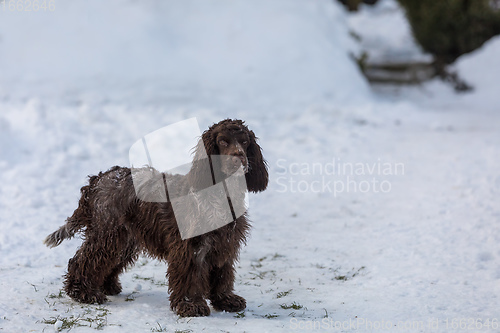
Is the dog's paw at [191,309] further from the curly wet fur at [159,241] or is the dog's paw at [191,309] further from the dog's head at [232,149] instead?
the dog's head at [232,149]

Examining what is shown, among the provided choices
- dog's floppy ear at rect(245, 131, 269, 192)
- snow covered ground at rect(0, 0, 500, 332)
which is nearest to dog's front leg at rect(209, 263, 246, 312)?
snow covered ground at rect(0, 0, 500, 332)

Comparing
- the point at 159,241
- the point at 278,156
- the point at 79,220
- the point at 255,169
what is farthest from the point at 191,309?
the point at 278,156

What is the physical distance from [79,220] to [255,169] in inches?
61.1

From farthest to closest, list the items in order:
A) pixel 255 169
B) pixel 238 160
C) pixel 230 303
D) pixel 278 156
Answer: pixel 278 156 < pixel 230 303 < pixel 255 169 < pixel 238 160

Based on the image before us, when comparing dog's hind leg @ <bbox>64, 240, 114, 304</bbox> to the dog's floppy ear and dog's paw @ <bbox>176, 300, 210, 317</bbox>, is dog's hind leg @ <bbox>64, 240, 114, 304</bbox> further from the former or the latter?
the dog's floppy ear

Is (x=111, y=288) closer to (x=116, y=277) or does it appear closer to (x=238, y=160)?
(x=116, y=277)

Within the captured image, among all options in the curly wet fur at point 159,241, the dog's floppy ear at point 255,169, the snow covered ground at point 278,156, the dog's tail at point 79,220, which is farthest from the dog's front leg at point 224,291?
the dog's tail at point 79,220

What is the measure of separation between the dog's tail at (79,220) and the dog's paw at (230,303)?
1249mm

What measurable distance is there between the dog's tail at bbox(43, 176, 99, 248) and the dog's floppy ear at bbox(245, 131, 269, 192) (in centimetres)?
134

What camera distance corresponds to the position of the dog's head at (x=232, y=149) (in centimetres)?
396

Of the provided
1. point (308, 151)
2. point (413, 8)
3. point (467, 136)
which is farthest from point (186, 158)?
point (413, 8)

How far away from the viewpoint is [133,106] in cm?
1031

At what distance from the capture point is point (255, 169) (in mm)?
4254

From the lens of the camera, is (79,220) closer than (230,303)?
No
